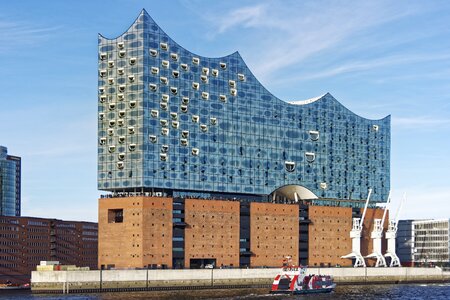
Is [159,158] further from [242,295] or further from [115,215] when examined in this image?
[242,295]

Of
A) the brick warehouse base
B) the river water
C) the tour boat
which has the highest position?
the brick warehouse base

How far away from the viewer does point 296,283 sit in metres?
168

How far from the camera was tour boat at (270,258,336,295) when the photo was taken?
168m

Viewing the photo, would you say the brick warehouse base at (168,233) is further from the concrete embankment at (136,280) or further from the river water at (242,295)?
the river water at (242,295)

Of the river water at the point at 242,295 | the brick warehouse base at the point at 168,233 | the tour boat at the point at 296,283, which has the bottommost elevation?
the river water at the point at 242,295

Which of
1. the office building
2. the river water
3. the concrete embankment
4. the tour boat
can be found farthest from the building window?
the tour boat

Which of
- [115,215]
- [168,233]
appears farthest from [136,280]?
[115,215]

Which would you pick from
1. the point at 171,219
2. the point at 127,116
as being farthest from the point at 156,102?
the point at 171,219

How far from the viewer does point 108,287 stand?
17262cm

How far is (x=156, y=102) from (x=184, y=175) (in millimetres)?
18206

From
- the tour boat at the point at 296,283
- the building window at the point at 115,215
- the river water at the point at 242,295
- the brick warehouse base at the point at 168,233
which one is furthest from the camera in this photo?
the building window at the point at 115,215

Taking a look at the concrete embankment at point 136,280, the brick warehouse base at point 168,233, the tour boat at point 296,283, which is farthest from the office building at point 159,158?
the tour boat at point 296,283

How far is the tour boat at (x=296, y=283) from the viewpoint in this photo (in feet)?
550

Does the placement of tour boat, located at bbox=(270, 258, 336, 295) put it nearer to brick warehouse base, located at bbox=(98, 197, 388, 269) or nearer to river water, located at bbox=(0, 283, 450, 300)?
river water, located at bbox=(0, 283, 450, 300)
